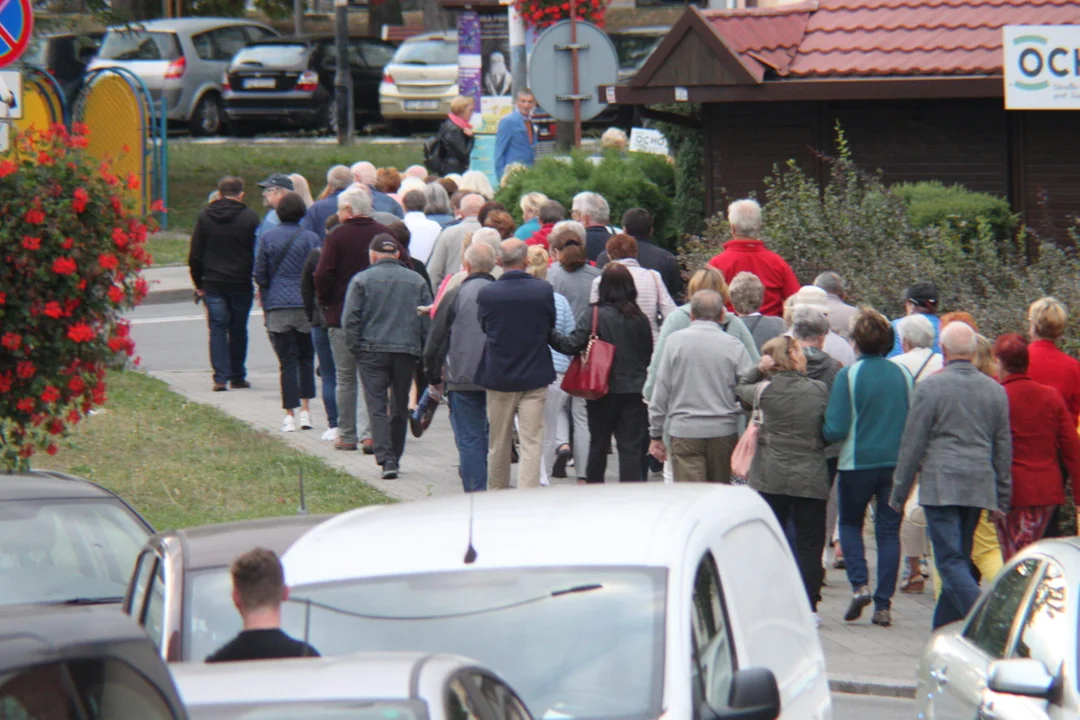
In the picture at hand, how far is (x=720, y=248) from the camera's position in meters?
15.1

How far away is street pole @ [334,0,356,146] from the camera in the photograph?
104ft

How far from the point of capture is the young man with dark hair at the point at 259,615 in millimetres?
4883

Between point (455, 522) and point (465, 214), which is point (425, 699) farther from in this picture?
point (465, 214)

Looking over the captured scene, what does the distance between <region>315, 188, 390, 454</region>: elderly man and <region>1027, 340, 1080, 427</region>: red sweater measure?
5166mm

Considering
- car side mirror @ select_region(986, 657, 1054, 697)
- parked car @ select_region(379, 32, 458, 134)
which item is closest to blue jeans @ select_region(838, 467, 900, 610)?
car side mirror @ select_region(986, 657, 1054, 697)

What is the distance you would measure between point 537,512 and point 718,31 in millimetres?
12179

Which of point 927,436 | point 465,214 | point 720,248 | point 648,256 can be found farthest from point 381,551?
point 720,248

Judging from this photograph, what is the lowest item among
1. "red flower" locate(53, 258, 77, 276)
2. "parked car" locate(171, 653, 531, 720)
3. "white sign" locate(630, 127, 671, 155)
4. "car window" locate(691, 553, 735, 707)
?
"car window" locate(691, 553, 735, 707)

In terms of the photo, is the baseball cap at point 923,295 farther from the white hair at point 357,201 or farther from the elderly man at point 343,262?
the white hair at point 357,201

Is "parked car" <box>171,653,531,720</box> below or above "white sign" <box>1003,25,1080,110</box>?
below

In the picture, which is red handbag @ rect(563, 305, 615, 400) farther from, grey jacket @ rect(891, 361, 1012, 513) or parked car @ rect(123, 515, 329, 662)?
parked car @ rect(123, 515, 329, 662)

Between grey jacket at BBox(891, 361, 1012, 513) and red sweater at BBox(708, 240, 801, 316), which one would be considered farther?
red sweater at BBox(708, 240, 801, 316)

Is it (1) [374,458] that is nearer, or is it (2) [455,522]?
(2) [455,522]

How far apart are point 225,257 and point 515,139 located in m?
5.91
